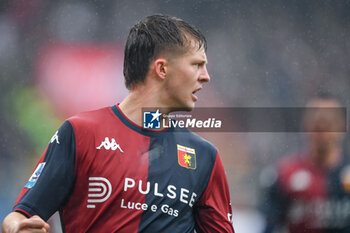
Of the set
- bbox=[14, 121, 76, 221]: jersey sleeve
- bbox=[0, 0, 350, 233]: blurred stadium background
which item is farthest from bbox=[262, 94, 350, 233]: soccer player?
bbox=[14, 121, 76, 221]: jersey sleeve

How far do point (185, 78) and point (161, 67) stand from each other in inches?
5.3

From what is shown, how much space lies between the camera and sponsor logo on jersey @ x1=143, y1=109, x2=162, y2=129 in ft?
7.01

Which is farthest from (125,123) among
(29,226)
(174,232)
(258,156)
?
(258,156)

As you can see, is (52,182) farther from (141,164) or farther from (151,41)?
(151,41)

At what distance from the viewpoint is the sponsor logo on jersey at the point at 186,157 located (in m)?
2.16

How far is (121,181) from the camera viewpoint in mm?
1995

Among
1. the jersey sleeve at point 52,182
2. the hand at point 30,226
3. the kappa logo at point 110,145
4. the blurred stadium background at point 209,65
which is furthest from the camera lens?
the blurred stadium background at point 209,65

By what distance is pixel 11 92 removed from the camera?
8.36m

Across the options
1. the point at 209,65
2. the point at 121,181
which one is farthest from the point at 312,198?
the point at 209,65

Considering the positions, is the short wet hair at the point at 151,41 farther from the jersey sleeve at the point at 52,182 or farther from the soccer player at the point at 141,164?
the jersey sleeve at the point at 52,182

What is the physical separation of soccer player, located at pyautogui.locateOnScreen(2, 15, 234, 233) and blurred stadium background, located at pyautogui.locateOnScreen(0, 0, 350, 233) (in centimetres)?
551

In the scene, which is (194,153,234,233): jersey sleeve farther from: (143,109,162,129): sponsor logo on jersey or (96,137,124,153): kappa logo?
(96,137,124,153): kappa logo

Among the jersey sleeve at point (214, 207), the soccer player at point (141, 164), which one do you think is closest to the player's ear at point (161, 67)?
the soccer player at point (141, 164)

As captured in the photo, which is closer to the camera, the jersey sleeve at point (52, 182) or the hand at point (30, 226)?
the hand at point (30, 226)
